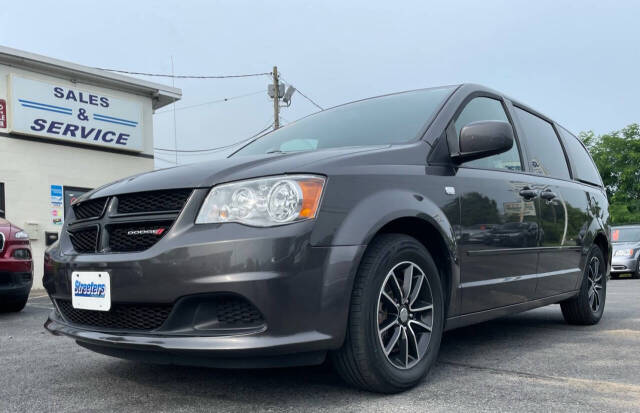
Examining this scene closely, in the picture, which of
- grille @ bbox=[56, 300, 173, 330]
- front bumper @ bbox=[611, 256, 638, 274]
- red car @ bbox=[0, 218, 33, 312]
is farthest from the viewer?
front bumper @ bbox=[611, 256, 638, 274]

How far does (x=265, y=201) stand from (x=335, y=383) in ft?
3.14

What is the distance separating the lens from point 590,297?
4605 millimetres

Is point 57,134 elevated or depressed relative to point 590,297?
elevated

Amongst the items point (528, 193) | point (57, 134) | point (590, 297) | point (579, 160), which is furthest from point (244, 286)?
point (57, 134)

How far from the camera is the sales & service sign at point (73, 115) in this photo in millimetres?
11969

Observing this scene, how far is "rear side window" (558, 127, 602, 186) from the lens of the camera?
15.6 ft

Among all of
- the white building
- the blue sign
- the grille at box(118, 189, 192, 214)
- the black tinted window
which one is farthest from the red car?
the blue sign

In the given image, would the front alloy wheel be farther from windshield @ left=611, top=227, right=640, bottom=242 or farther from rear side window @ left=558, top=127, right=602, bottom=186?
windshield @ left=611, top=227, right=640, bottom=242

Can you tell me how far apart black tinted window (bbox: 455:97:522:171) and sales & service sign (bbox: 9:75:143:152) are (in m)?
10.9

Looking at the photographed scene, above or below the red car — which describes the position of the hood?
above

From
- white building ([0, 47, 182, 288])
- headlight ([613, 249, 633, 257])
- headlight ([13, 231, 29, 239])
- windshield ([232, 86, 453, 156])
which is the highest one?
white building ([0, 47, 182, 288])

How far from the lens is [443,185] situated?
2.90 meters

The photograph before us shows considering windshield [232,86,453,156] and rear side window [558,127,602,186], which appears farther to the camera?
rear side window [558,127,602,186]

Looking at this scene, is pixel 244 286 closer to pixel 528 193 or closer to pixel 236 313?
pixel 236 313
